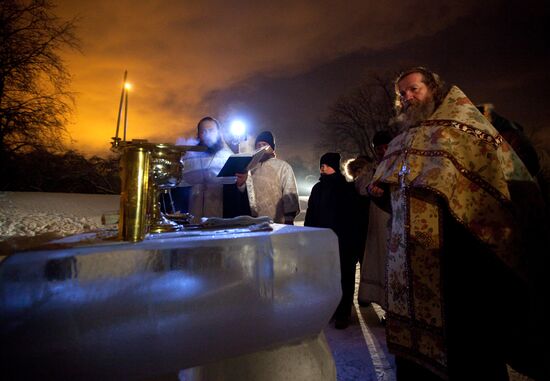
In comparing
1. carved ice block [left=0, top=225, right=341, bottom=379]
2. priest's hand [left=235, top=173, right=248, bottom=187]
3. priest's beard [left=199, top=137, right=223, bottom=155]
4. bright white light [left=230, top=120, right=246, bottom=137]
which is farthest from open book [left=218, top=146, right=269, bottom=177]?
bright white light [left=230, top=120, right=246, bottom=137]

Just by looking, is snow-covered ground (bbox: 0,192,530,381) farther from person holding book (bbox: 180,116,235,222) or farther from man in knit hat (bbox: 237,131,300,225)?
man in knit hat (bbox: 237,131,300,225)

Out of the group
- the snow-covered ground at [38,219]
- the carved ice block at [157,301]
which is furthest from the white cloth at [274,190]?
the snow-covered ground at [38,219]

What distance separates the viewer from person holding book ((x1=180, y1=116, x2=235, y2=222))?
317 cm

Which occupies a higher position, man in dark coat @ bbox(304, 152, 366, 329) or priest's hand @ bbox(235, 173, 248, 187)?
priest's hand @ bbox(235, 173, 248, 187)

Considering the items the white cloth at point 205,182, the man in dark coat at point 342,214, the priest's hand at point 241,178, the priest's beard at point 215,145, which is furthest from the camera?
the man in dark coat at point 342,214

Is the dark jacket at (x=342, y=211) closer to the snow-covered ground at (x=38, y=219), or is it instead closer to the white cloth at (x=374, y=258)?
the white cloth at (x=374, y=258)

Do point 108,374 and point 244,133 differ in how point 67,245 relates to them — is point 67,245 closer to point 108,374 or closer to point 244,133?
point 108,374

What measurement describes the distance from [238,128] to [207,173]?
3690mm

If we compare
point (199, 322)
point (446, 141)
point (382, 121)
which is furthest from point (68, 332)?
point (382, 121)

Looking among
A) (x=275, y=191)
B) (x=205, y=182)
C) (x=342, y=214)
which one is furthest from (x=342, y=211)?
(x=205, y=182)

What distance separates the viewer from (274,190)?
11.2ft

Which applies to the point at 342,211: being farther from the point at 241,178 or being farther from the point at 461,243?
the point at 461,243

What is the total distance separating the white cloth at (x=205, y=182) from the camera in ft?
10.4

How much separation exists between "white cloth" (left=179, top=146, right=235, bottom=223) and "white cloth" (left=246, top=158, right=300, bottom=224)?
391 millimetres
